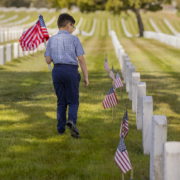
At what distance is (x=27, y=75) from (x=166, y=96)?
21.2 feet

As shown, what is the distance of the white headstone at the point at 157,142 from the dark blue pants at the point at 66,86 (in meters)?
2.29

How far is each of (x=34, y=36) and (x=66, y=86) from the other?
10.7ft

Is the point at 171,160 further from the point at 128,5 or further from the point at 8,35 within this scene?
the point at 128,5

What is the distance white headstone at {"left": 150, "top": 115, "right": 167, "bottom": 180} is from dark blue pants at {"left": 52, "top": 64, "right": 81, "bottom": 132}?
7.52ft

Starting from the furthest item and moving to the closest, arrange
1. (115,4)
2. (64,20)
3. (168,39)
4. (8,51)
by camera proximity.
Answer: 1. (115,4)
2. (168,39)
3. (8,51)
4. (64,20)

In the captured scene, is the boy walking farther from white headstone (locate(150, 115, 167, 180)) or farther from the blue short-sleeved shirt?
white headstone (locate(150, 115, 167, 180))

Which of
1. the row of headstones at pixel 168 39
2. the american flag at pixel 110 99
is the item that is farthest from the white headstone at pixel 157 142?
the row of headstones at pixel 168 39

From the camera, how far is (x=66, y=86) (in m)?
6.10

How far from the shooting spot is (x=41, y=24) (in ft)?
27.8

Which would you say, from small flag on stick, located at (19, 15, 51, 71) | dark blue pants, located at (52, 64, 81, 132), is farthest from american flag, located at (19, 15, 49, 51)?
dark blue pants, located at (52, 64, 81, 132)

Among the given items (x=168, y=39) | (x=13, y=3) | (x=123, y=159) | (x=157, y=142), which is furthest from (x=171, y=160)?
(x=13, y=3)

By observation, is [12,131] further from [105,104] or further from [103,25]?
[103,25]

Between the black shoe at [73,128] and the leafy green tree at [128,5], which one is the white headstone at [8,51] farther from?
the leafy green tree at [128,5]

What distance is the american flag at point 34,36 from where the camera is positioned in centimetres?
859
